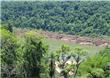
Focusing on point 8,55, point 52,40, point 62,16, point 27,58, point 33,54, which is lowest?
point 62,16

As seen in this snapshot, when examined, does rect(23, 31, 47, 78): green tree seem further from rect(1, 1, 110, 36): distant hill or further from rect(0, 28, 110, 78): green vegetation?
rect(1, 1, 110, 36): distant hill


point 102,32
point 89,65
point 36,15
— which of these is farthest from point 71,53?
point 36,15

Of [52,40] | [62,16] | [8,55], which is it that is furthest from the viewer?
[62,16]

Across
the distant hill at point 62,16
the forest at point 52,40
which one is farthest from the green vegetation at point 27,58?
the distant hill at point 62,16

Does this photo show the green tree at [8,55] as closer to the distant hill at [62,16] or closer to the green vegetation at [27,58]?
the green vegetation at [27,58]

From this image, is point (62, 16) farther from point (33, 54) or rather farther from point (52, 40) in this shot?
point (33, 54)

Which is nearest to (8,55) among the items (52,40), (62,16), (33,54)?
(33,54)

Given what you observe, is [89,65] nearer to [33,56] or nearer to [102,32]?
[33,56]
